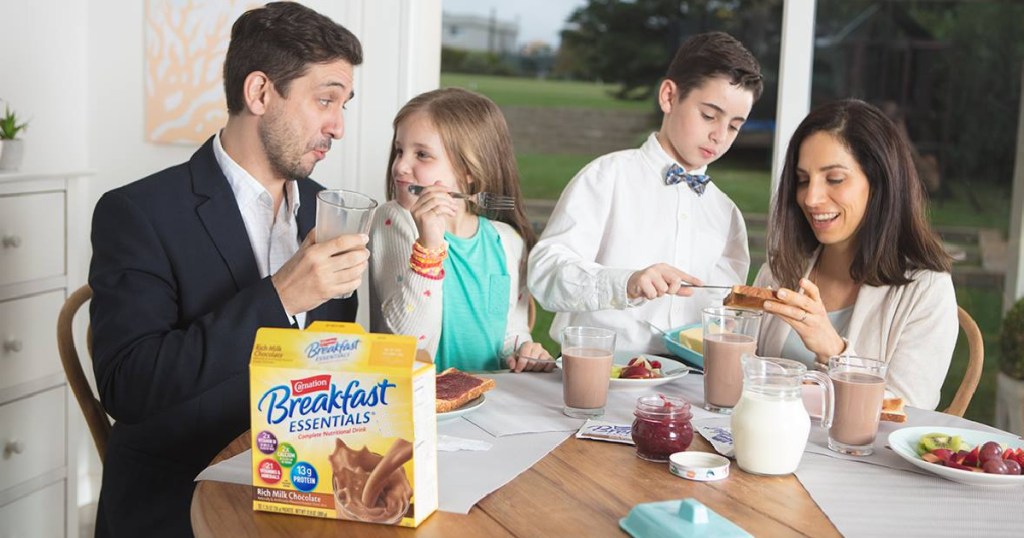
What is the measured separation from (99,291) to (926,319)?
165 cm

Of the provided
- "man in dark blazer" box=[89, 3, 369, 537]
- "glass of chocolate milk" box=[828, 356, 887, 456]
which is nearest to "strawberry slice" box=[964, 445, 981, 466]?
"glass of chocolate milk" box=[828, 356, 887, 456]

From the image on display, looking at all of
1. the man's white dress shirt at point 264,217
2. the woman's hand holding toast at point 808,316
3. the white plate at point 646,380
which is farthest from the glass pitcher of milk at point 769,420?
the man's white dress shirt at point 264,217

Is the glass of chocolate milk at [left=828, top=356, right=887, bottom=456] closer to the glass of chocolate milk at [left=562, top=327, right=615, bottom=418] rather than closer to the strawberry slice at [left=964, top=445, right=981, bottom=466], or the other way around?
the strawberry slice at [left=964, top=445, right=981, bottom=466]

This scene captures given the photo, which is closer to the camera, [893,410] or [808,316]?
[893,410]

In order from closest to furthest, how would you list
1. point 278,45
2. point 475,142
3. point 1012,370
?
point 278,45 → point 475,142 → point 1012,370

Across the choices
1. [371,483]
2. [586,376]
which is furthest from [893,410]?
[371,483]

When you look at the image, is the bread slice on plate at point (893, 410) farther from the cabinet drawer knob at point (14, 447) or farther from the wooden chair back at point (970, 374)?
the cabinet drawer knob at point (14, 447)

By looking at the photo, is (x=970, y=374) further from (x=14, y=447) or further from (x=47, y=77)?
(x=47, y=77)

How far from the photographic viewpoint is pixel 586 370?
1.80 meters

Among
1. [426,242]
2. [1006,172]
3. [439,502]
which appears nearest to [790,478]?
[439,502]

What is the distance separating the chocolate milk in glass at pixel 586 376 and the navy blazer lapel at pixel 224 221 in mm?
676

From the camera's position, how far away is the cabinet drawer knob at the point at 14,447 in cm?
281

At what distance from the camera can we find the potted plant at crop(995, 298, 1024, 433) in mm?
3564

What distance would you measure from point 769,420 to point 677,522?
0.32m
